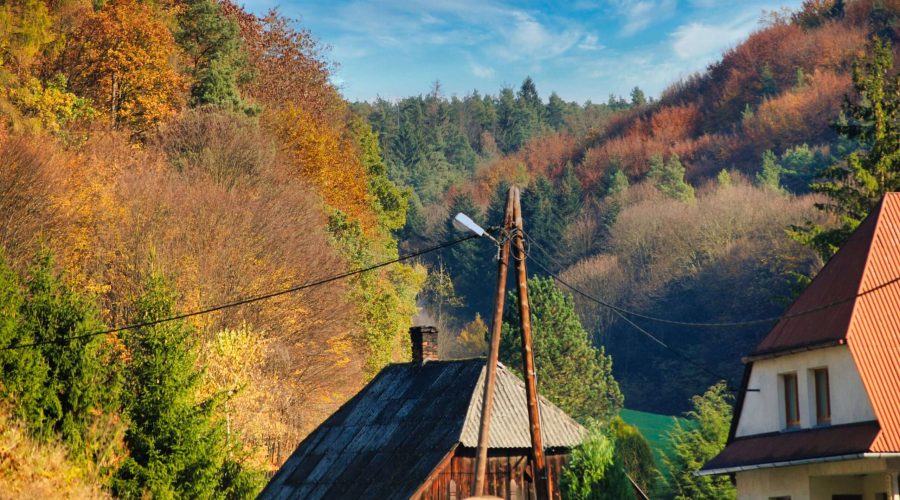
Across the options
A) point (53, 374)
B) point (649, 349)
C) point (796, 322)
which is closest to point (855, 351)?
point (796, 322)

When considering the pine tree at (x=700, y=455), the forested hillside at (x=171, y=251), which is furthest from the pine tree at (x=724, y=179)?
the pine tree at (x=700, y=455)

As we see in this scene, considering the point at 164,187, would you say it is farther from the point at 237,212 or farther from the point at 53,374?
the point at 53,374

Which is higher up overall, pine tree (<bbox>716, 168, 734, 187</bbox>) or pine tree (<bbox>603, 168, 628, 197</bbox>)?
pine tree (<bbox>603, 168, 628, 197</bbox>)

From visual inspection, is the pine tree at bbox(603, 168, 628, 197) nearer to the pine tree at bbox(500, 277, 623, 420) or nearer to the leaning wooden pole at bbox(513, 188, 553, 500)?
the pine tree at bbox(500, 277, 623, 420)

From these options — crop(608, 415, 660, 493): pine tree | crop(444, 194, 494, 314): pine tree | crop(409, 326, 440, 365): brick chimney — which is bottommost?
crop(608, 415, 660, 493): pine tree

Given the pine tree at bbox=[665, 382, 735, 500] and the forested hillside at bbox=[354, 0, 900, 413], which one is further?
the forested hillside at bbox=[354, 0, 900, 413]

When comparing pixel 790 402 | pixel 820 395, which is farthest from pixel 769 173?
pixel 820 395

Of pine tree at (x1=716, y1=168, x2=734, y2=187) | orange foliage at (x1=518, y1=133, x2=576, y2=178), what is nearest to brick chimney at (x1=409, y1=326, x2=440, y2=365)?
pine tree at (x1=716, y1=168, x2=734, y2=187)

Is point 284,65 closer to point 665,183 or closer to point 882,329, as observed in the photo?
point 665,183

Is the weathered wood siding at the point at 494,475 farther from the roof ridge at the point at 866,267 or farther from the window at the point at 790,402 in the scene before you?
the roof ridge at the point at 866,267
